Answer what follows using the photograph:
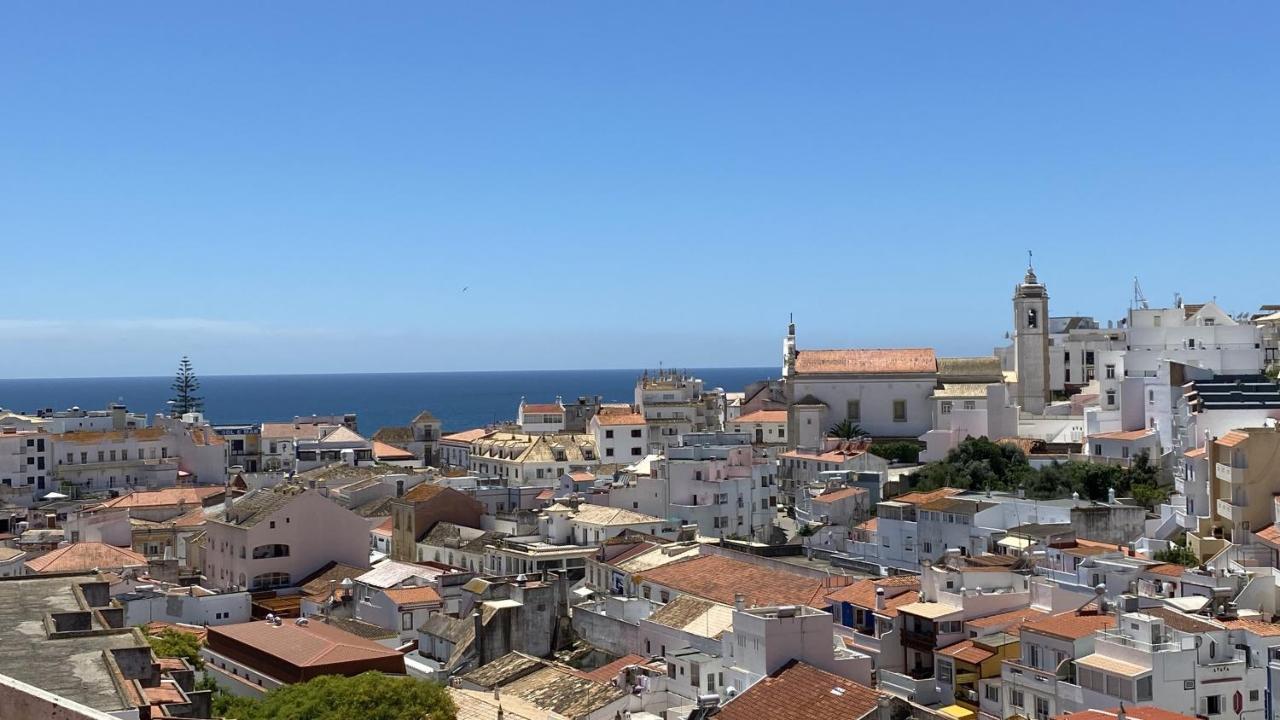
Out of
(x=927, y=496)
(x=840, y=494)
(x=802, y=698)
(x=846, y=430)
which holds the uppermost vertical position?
(x=846, y=430)

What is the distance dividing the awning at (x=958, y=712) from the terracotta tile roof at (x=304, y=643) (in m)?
11.5

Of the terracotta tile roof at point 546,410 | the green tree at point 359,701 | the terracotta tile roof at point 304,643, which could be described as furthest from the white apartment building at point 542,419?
the green tree at point 359,701

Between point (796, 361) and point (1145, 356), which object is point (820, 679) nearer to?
point (1145, 356)

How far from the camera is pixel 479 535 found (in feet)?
156

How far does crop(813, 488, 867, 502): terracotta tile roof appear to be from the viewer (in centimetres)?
5116

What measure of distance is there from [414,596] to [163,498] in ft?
81.6

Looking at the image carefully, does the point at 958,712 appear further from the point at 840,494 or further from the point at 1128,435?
the point at 1128,435

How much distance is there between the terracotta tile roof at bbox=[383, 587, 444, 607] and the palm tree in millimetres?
32532

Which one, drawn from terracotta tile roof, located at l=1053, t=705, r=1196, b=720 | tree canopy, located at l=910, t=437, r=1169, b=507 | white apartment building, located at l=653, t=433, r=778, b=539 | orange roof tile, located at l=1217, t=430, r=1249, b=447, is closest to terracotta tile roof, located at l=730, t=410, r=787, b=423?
tree canopy, located at l=910, t=437, r=1169, b=507

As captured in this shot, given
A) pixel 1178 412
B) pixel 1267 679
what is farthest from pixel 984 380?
pixel 1267 679

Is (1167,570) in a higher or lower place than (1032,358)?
lower

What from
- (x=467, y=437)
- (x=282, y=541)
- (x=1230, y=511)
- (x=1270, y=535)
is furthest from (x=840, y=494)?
(x=467, y=437)

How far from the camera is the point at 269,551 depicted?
43312 mm

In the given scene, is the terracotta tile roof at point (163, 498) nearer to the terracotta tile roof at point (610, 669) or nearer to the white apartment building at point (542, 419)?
the white apartment building at point (542, 419)
